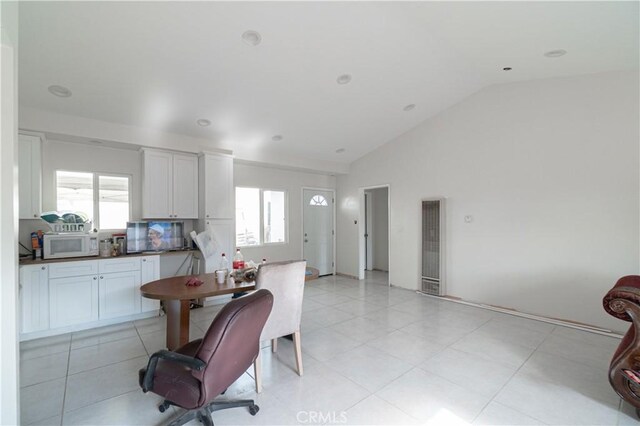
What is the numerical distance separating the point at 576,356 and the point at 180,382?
11.8 feet

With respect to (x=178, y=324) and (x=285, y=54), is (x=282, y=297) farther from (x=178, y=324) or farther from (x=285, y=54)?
(x=285, y=54)

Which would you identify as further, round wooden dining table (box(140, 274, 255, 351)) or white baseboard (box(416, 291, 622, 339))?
white baseboard (box(416, 291, 622, 339))

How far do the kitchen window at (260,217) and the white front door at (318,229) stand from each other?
561 mm

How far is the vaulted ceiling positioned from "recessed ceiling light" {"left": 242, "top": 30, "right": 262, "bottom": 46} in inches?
1.3

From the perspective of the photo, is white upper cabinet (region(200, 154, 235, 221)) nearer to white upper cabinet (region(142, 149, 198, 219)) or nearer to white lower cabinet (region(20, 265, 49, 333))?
white upper cabinet (region(142, 149, 198, 219))

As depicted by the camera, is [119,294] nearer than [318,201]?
Yes

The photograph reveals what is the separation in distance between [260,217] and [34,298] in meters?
3.32

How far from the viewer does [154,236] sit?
4.12 meters

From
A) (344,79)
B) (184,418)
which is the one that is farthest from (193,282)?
(344,79)

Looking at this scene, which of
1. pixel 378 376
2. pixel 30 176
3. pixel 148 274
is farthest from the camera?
pixel 148 274

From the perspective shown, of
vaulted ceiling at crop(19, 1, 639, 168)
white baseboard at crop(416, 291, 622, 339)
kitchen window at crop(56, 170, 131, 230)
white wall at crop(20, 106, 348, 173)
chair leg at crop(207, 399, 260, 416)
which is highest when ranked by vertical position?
vaulted ceiling at crop(19, 1, 639, 168)

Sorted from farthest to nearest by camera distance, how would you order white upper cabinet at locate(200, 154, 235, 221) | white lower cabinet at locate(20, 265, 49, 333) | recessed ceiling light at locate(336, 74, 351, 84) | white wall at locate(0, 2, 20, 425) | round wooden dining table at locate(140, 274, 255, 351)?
1. white upper cabinet at locate(200, 154, 235, 221)
2. recessed ceiling light at locate(336, 74, 351, 84)
3. white lower cabinet at locate(20, 265, 49, 333)
4. round wooden dining table at locate(140, 274, 255, 351)
5. white wall at locate(0, 2, 20, 425)

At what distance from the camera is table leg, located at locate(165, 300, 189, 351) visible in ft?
8.67

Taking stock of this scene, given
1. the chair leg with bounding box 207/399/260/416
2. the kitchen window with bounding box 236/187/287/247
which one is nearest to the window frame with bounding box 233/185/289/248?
the kitchen window with bounding box 236/187/287/247
